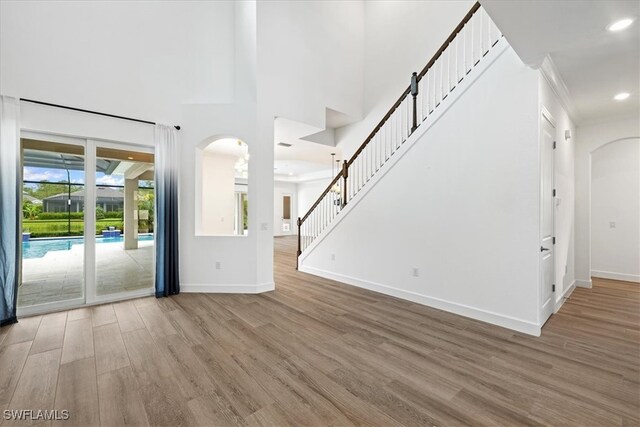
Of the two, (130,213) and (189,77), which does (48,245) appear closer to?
(130,213)

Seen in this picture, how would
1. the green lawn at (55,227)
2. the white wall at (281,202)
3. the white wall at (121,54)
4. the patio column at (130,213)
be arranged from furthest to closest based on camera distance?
the white wall at (281,202) < the patio column at (130,213) < the green lawn at (55,227) < the white wall at (121,54)

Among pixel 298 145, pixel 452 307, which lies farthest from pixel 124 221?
pixel 452 307

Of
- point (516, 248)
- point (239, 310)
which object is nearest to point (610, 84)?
point (516, 248)

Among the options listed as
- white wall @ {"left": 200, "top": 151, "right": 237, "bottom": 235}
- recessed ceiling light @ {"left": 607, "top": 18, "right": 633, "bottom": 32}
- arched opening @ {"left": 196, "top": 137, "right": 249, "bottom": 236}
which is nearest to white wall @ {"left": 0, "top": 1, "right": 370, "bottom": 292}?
arched opening @ {"left": 196, "top": 137, "right": 249, "bottom": 236}

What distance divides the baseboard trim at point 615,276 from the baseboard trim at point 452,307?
449 cm

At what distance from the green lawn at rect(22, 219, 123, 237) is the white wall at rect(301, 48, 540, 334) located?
14.4 ft

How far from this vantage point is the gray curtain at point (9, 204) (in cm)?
324

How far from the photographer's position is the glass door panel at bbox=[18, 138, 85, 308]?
3.68 metres

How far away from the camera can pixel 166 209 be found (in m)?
4.36

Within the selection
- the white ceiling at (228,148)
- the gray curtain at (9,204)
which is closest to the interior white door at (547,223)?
the white ceiling at (228,148)

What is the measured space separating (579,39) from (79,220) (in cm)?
639

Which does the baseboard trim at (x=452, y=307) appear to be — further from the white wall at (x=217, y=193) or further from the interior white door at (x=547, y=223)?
the white wall at (x=217, y=193)

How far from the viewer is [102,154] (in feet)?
13.7

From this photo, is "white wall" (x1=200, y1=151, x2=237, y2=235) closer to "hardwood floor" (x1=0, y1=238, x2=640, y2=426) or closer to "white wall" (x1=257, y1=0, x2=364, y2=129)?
"white wall" (x1=257, y1=0, x2=364, y2=129)
